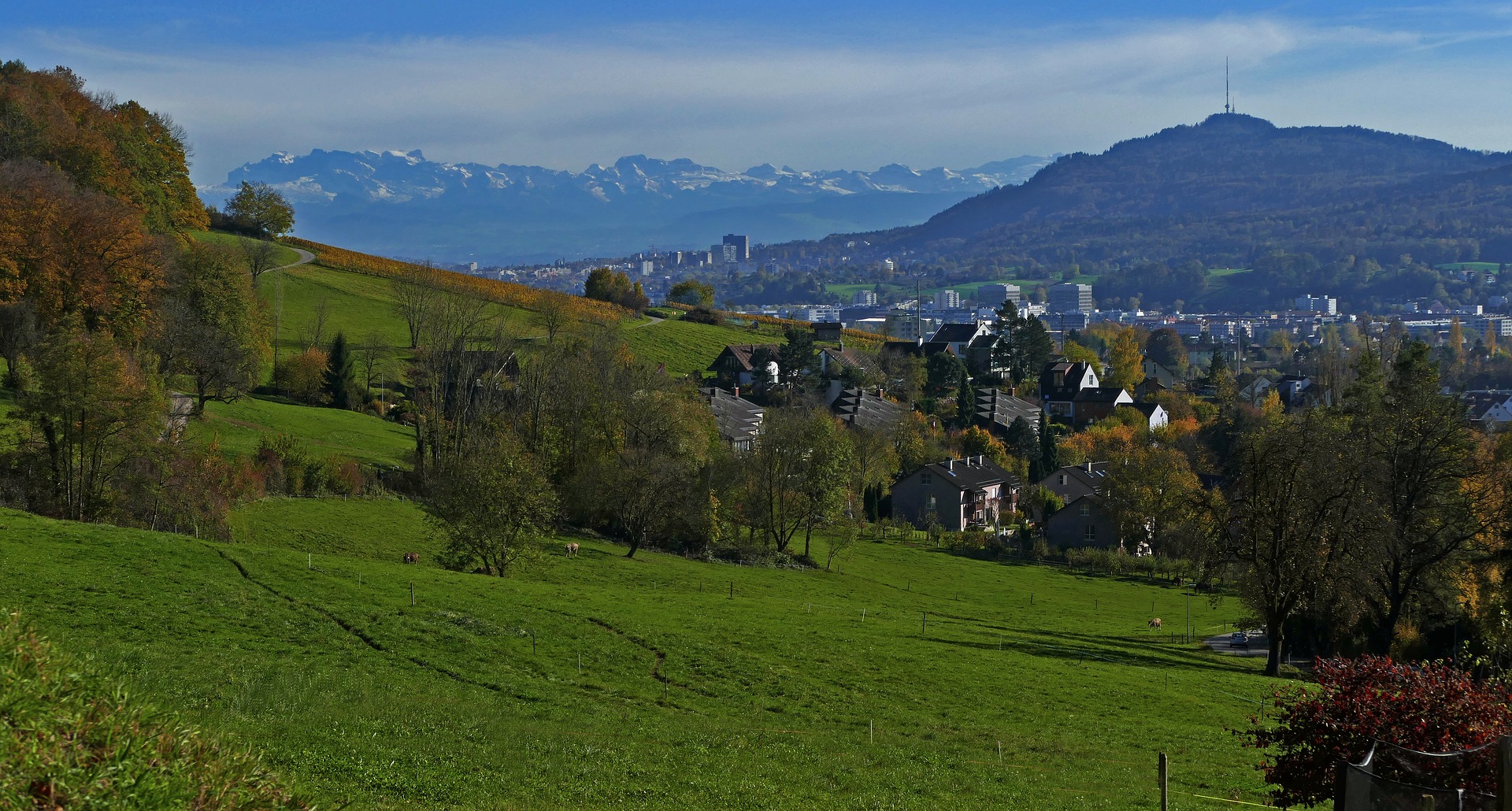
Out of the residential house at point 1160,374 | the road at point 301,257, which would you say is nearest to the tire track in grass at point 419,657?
the road at point 301,257

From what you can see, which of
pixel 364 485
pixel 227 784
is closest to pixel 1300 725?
pixel 227 784

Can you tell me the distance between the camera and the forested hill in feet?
231

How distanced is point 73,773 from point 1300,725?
44.5ft

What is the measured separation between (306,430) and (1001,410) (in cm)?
7879

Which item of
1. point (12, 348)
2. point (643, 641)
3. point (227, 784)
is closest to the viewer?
point (227, 784)

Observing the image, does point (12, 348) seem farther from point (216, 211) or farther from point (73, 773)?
point (216, 211)

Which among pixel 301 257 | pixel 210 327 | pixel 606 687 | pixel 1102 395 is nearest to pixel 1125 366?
pixel 1102 395

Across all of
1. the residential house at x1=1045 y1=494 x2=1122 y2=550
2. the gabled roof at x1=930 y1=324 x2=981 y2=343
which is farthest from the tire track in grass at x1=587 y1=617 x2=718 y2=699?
the gabled roof at x1=930 y1=324 x2=981 y2=343

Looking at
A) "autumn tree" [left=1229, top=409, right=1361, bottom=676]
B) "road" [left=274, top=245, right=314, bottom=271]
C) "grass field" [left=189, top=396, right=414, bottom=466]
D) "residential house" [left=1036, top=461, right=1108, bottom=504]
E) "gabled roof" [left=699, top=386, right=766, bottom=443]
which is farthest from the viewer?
"road" [left=274, top=245, right=314, bottom=271]

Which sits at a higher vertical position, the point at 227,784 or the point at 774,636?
the point at 227,784

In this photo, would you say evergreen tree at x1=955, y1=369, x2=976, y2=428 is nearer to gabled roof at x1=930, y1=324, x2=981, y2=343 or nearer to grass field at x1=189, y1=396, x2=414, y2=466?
gabled roof at x1=930, y1=324, x2=981, y2=343

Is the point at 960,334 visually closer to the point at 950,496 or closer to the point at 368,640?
the point at 950,496

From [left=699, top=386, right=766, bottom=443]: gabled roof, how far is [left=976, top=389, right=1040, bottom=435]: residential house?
90.6 feet

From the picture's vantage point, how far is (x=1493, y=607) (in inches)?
1454
